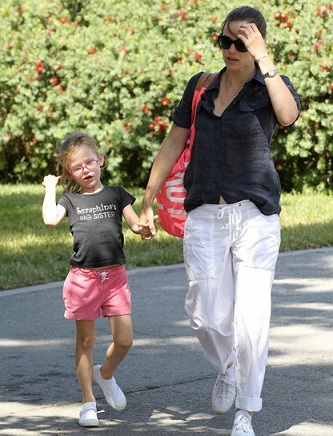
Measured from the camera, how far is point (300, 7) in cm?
1287

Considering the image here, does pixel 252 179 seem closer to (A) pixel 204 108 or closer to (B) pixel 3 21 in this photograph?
(A) pixel 204 108

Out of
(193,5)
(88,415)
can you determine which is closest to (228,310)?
(88,415)

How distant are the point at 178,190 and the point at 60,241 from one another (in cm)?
453

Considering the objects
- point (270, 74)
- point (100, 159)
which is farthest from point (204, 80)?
point (100, 159)

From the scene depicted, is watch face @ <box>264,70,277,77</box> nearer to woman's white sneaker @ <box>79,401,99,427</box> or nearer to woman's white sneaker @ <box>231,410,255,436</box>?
woman's white sneaker @ <box>231,410,255,436</box>

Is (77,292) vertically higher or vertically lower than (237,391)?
higher

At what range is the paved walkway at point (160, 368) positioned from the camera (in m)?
5.43

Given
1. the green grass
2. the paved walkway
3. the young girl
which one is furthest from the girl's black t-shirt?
the green grass

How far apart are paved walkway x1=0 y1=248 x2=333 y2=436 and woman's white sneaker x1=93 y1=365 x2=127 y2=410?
63mm

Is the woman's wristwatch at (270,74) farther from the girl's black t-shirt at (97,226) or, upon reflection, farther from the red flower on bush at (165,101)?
the red flower on bush at (165,101)

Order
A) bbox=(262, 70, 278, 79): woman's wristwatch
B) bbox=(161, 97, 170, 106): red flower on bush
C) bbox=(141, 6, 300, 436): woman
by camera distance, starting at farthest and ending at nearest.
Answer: bbox=(161, 97, 170, 106): red flower on bush
bbox=(141, 6, 300, 436): woman
bbox=(262, 70, 278, 79): woman's wristwatch

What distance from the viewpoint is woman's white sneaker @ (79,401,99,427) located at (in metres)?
5.36

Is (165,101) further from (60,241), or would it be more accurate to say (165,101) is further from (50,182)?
(50,182)

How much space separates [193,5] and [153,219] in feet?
26.9
